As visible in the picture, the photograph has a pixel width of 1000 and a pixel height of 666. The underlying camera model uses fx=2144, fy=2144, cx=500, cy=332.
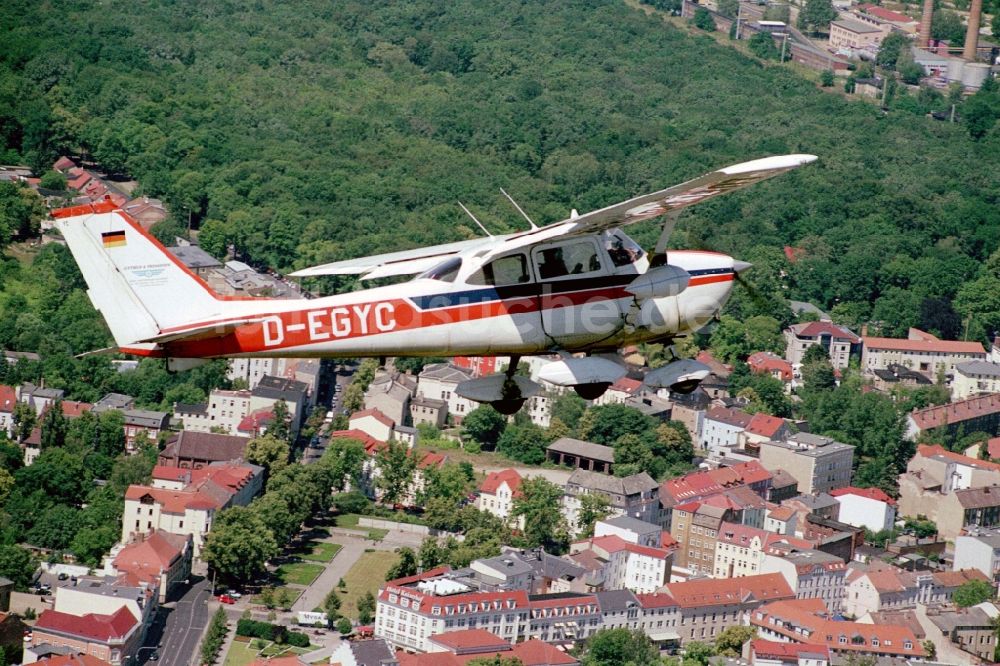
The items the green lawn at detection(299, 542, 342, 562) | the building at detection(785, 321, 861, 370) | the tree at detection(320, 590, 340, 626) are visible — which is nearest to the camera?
the tree at detection(320, 590, 340, 626)

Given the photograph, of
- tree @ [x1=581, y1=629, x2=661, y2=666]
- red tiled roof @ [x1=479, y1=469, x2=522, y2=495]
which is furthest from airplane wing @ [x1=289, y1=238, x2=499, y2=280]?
red tiled roof @ [x1=479, y1=469, x2=522, y2=495]

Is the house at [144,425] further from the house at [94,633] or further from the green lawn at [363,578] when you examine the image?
the house at [94,633]

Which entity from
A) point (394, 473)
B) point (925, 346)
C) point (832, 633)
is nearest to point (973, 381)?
point (925, 346)

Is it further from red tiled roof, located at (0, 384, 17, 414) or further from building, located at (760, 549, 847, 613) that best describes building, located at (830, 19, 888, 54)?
building, located at (760, 549, 847, 613)

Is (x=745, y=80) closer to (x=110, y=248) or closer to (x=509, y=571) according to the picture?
(x=509, y=571)

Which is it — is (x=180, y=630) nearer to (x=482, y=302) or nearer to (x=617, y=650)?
(x=617, y=650)
